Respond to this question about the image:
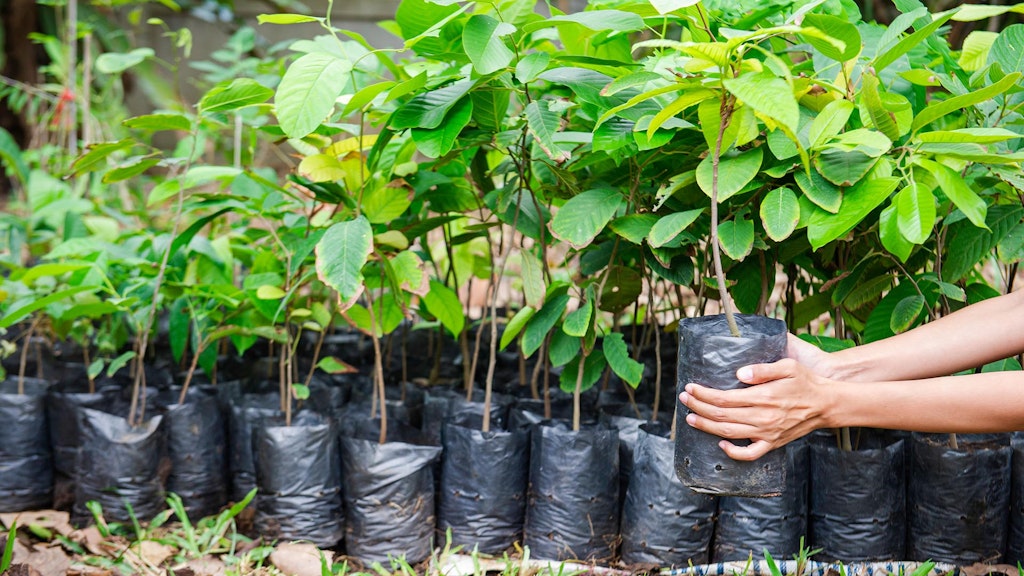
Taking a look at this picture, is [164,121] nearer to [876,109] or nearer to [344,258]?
[344,258]

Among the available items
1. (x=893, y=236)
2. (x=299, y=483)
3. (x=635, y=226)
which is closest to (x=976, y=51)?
(x=893, y=236)

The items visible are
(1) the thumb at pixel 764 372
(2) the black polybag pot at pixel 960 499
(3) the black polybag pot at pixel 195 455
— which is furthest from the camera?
(3) the black polybag pot at pixel 195 455

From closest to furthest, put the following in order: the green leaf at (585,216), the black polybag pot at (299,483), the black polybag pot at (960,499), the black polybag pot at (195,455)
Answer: the green leaf at (585,216) → the black polybag pot at (960,499) → the black polybag pot at (299,483) → the black polybag pot at (195,455)

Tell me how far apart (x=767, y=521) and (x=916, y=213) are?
0.57 meters

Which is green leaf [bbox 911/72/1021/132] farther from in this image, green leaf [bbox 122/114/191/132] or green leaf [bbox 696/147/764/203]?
green leaf [bbox 122/114/191/132]

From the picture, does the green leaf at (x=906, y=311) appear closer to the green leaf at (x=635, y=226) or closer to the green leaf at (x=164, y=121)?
the green leaf at (x=635, y=226)

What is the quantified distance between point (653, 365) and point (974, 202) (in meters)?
1.02

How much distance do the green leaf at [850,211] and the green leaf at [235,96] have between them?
787mm

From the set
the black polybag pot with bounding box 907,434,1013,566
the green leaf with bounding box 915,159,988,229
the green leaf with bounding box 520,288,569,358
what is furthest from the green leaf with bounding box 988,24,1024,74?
the green leaf with bounding box 520,288,569,358

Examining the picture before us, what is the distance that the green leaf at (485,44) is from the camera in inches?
37.9

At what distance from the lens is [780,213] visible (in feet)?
3.24

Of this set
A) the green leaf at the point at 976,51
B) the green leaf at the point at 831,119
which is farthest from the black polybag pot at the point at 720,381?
the green leaf at the point at 976,51

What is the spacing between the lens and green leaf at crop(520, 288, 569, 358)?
1256 millimetres

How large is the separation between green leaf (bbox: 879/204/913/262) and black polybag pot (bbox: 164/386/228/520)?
120cm
